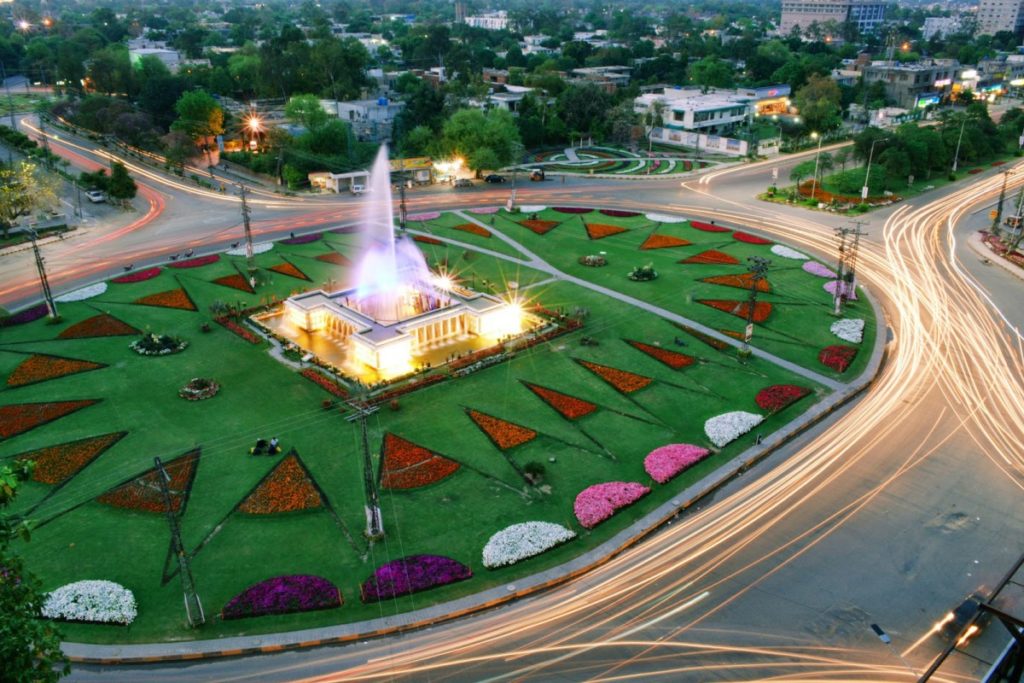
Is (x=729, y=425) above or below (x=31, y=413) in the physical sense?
below

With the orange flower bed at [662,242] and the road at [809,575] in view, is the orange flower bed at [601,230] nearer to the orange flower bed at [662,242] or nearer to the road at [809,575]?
the orange flower bed at [662,242]

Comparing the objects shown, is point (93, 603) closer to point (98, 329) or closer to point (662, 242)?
point (98, 329)

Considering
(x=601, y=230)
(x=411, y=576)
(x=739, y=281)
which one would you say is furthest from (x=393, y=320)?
(x=601, y=230)

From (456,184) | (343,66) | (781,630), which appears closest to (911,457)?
(781,630)

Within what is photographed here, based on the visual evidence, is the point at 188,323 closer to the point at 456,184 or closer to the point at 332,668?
the point at 332,668

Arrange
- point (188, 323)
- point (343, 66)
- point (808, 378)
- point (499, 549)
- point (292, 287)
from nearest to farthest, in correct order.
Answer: point (499, 549) < point (808, 378) < point (188, 323) < point (292, 287) < point (343, 66)

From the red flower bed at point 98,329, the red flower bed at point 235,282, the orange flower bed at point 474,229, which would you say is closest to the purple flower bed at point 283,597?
the red flower bed at point 98,329
